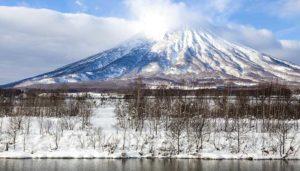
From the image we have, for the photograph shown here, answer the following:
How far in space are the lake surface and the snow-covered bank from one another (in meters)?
1.98

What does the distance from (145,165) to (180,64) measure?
11731 centimetres

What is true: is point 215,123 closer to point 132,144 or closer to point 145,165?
point 132,144

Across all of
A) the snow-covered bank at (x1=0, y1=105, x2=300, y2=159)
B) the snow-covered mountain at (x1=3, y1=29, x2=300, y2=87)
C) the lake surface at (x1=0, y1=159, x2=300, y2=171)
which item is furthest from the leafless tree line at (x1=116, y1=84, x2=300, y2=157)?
the snow-covered mountain at (x1=3, y1=29, x2=300, y2=87)

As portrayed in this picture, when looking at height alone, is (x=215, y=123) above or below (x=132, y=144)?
above

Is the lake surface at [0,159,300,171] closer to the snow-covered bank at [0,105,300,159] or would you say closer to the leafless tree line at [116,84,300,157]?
the snow-covered bank at [0,105,300,159]

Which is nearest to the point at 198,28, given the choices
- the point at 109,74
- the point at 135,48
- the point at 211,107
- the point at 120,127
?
the point at 135,48

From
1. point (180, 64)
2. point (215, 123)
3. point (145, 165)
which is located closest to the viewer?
point (145, 165)

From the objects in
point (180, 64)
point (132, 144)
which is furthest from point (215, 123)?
point (180, 64)

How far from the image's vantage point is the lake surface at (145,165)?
34.9m

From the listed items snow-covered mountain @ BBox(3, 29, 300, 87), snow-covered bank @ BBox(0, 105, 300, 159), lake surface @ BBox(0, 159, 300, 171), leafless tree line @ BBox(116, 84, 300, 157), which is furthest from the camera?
snow-covered mountain @ BBox(3, 29, 300, 87)

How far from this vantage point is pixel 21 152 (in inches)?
1629

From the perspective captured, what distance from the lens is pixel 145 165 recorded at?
3675 cm

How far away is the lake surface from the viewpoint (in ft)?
115

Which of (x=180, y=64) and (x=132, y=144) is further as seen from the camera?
(x=180, y=64)
